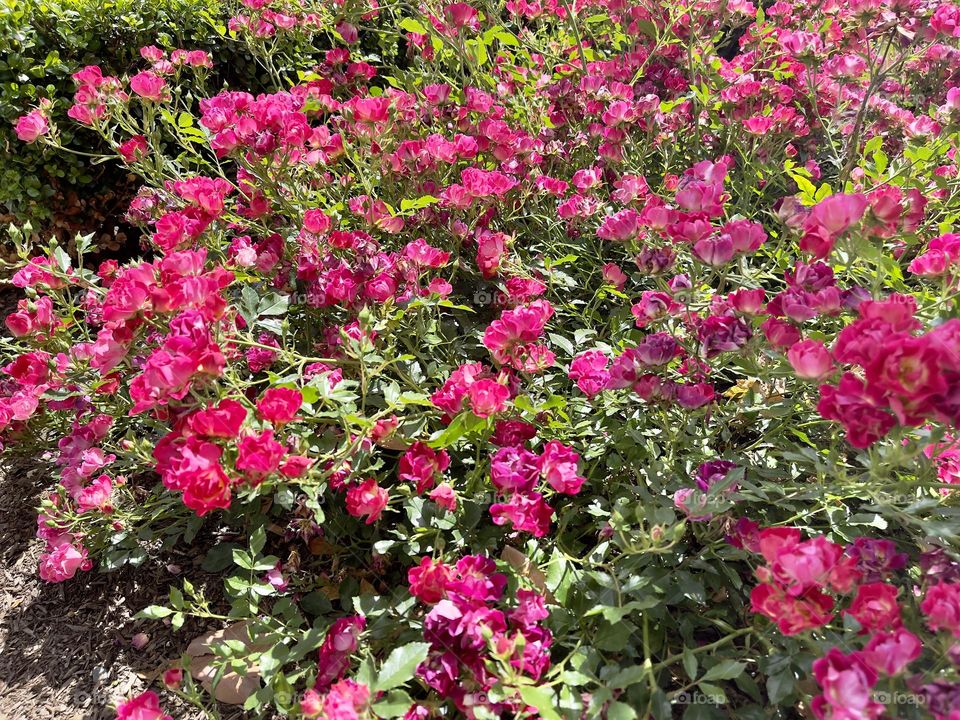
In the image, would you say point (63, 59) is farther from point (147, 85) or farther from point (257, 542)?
point (257, 542)

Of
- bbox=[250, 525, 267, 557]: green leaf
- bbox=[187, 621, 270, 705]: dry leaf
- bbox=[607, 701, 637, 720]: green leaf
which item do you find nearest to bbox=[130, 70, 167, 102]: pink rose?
bbox=[250, 525, 267, 557]: green leaf

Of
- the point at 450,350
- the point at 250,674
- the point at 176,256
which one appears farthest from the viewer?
the point at 450,350

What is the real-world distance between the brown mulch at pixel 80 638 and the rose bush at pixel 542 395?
0.13 m

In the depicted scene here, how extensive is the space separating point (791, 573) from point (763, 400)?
2.28 feet

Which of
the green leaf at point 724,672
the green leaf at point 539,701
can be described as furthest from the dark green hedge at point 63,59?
the green leaf at point 724,672

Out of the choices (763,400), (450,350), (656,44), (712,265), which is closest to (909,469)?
(763,400)

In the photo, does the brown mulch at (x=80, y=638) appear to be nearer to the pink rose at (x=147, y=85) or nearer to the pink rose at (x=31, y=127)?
the pink rose at (x=31, y=127)

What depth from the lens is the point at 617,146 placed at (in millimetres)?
2502

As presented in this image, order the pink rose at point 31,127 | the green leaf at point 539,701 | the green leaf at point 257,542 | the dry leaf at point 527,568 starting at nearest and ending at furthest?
1. the green leaf at point 539,701
2. the dry leaf at point 527,568
3. the green leaf at point 257,542
4. the pink rose at point 31,127

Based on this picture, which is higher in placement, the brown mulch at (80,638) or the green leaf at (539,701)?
the green leaf at (539,701)

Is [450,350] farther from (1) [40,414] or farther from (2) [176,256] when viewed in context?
(1) [40,414]

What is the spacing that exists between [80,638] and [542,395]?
5.85ft

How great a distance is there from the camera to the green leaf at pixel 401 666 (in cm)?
135

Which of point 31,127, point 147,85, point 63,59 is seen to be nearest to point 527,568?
point 147,85
